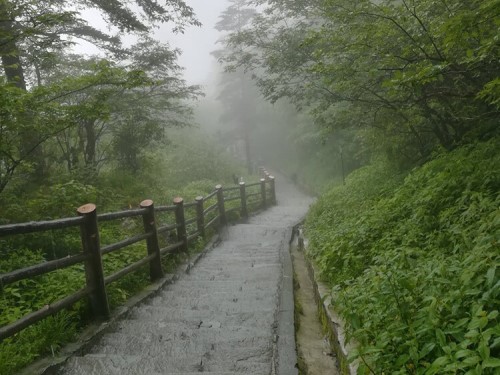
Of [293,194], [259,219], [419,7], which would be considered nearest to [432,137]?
[419,7]

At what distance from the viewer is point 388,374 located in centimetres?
239

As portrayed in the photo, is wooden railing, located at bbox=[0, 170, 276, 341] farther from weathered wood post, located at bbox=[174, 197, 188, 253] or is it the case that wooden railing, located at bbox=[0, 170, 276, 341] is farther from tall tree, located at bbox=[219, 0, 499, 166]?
tall tree, located at bbox=[219, 0, 499, 166]

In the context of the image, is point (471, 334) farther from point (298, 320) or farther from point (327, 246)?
point (327, 246)

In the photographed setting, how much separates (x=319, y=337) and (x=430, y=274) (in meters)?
1.97

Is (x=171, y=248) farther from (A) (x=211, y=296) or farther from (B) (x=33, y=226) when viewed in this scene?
(B) (x=33, y=226)

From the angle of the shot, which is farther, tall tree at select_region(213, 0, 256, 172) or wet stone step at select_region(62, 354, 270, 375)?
tall tree at select_region(213, 0, 256, 172)

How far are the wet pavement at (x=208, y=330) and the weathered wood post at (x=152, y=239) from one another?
0.41 meters

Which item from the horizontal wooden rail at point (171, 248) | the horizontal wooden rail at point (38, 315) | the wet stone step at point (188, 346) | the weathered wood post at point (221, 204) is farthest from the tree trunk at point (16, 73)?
the weathered wood post at point (221, 204)

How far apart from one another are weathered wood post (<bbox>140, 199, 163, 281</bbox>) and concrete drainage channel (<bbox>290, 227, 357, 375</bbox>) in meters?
2.31

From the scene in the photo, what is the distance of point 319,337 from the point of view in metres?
4.25

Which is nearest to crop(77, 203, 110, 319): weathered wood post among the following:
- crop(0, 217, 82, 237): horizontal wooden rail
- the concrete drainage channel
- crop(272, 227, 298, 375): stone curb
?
crop(0, 217, 82, 237): horizontal wooden rail

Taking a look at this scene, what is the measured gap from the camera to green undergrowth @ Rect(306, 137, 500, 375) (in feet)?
7.23

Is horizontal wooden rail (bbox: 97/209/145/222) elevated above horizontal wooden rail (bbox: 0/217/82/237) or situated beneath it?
situated beneath

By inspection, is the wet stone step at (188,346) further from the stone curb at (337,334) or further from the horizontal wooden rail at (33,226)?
the horizontal wooden rail at (33,226)
